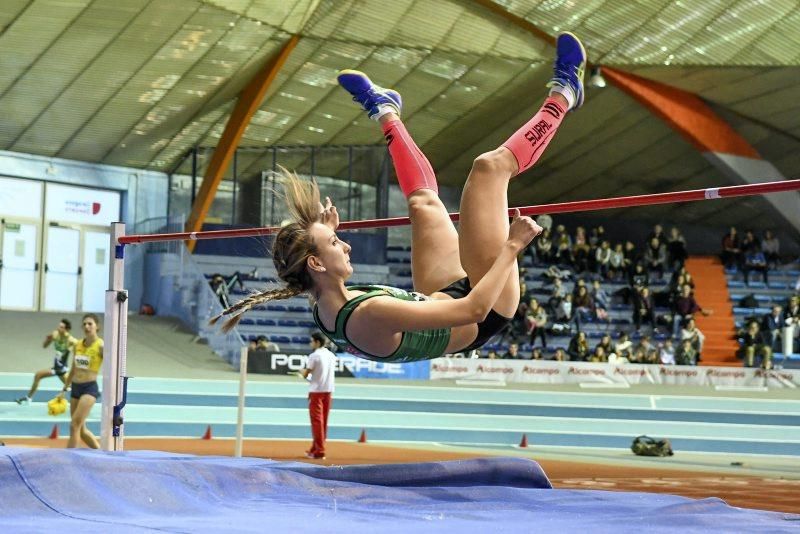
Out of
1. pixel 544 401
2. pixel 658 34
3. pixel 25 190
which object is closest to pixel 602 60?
pixel 658 34

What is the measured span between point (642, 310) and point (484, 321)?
16.0 metres

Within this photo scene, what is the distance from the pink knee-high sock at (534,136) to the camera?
4.07 m

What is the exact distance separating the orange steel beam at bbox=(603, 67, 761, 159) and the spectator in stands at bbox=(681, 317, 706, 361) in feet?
14.0

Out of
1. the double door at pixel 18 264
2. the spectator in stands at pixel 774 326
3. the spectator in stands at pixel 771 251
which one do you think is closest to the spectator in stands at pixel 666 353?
the spectator in stands at pixel 774 326

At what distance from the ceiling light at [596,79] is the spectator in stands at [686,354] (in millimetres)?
5029

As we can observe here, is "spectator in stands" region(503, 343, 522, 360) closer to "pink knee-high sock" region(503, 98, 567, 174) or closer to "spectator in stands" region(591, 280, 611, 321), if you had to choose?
"spectator in stands" region(591, 280, 611, 321)

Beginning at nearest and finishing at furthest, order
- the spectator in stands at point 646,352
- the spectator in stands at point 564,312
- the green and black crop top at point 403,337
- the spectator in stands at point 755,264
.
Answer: the green and black crop top at point 403,337 → the spectator in stands at point 646,352 → the spectator in stands at point 564,312 → the spectator in stands at point 755,264

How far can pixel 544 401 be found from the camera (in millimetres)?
15812

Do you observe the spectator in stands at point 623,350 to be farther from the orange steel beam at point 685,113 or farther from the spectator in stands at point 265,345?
the spectator in stands at point 265,345

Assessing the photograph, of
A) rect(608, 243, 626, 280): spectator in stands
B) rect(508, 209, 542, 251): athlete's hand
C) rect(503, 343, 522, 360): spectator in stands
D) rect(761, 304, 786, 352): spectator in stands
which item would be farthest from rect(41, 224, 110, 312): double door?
rect(508, 209, 542, 251): athlete's hand

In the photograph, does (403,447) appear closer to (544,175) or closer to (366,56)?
(366,56)

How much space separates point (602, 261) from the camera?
837 inches

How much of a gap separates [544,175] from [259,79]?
792 centimetres

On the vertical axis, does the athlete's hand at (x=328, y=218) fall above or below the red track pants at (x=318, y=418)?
above
